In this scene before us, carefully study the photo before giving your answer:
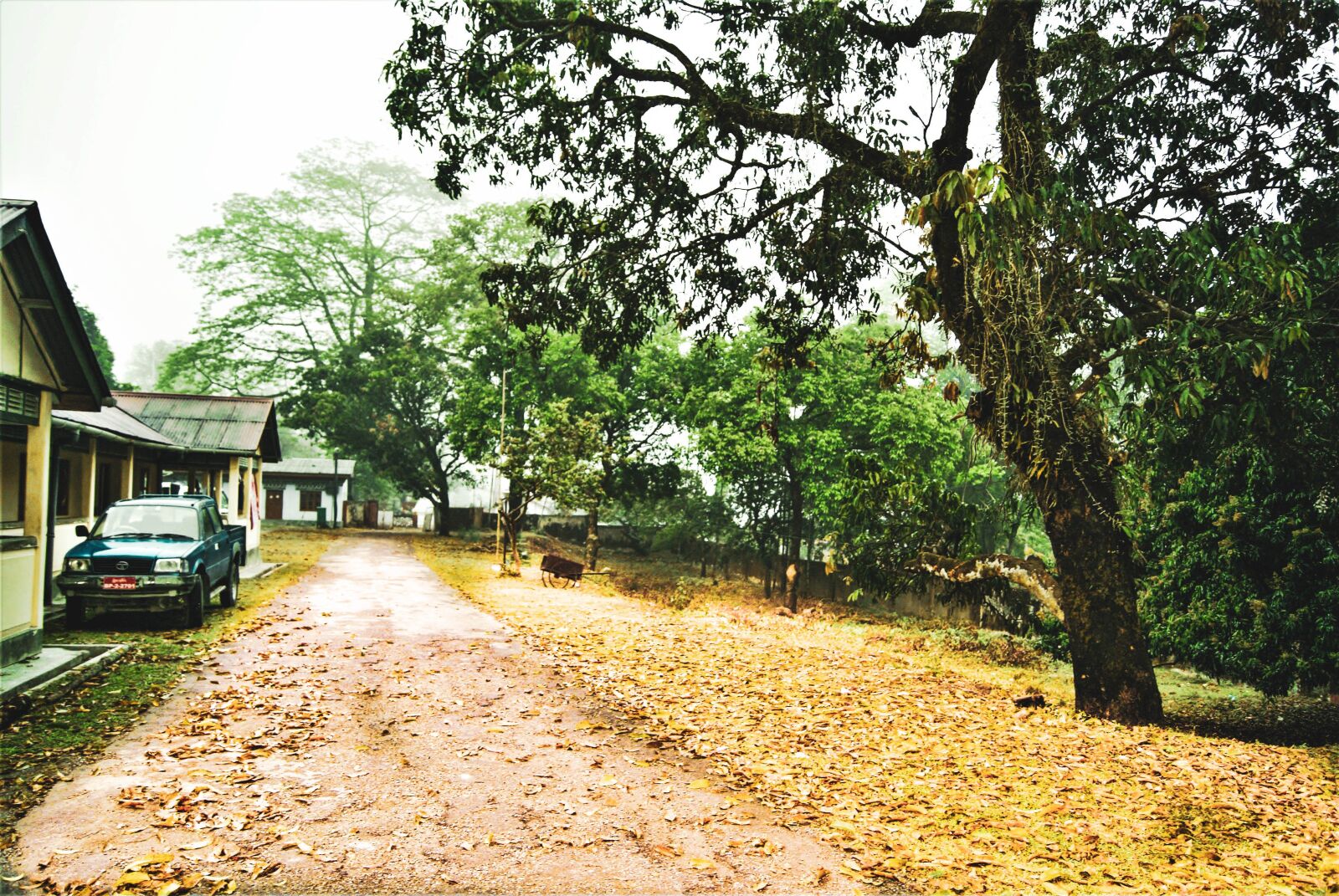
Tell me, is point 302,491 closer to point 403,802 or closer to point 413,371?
point 413,371

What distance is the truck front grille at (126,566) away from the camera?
11797 mm

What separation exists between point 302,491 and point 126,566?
44.9m

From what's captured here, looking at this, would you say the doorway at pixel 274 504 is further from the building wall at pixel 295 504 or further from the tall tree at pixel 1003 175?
the tall tree at pixel 1003 175

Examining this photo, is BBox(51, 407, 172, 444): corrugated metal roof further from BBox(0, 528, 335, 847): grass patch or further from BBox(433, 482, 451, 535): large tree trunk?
BBox(433, 482, 451, 535): large tree trunk

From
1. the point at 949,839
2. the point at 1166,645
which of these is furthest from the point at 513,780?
the point at 1166,645

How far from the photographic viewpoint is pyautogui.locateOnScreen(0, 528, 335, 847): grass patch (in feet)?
19.2

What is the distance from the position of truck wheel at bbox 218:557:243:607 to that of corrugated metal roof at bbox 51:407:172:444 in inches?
128

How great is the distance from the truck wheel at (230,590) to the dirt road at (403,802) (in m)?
6.30

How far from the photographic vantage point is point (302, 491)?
175 ft

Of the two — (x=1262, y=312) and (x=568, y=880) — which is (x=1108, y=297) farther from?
(x=568, y=880)

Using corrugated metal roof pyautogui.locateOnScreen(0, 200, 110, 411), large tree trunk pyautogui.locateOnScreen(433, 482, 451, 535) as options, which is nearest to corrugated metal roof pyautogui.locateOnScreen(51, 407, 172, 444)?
corrugated metal roof pyautogui.locateOnScreen(0, 200, 110, 411)

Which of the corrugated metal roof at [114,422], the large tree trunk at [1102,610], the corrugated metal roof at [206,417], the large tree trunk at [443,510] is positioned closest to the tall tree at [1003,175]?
the large tree trunk at [1102,610]

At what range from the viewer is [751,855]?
488 cm

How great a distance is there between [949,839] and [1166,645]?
9.34 metres
